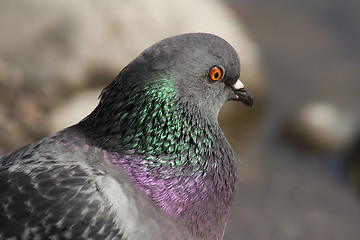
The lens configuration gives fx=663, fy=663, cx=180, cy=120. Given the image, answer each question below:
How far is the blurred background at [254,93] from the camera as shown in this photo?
8344mm

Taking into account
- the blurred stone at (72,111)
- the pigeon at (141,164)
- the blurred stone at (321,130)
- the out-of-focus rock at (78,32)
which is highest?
the out-of-focus rock at (78,32)

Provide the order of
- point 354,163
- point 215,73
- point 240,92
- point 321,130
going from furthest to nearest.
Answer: point 321,130 < point 354,163 < point 240,92 < point 215,73

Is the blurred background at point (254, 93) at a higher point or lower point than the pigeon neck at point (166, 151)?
higher

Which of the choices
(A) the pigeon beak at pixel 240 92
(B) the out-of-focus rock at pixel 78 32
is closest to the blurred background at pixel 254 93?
(B) the out-of-focus rock at pixel 78 32

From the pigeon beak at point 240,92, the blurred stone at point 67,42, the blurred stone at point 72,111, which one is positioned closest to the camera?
the pigeon beak at point 240,92

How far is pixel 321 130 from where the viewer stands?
9.70m

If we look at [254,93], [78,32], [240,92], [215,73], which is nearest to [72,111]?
[78,32]

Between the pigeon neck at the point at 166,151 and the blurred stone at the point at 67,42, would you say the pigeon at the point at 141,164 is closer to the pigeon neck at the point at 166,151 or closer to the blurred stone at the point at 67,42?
the pigeon neck at the point at 166,151

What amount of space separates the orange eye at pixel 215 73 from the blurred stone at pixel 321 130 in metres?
4.96

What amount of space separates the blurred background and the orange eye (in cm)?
382

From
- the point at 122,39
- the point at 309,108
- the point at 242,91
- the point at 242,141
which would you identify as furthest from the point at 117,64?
the point at 242,91

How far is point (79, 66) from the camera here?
28.1ft

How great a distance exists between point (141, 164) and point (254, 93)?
5.64 m

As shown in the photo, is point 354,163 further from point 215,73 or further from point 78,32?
point 215,73
